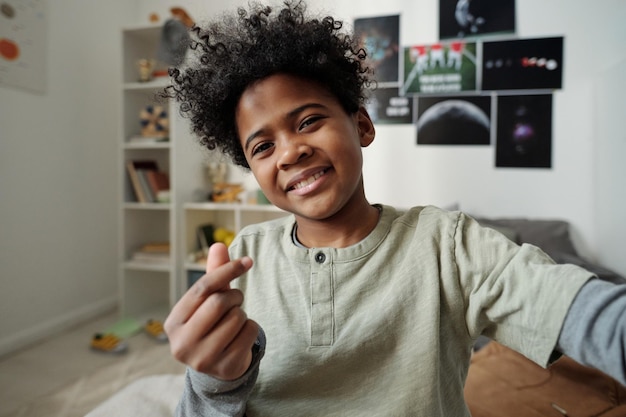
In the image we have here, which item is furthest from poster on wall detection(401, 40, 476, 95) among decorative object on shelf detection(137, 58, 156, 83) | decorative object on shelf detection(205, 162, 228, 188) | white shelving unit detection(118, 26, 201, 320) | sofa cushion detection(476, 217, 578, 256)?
decorative object on shelf detection(137, 58, 156, 83)

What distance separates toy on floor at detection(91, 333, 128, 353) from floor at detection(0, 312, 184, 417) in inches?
0.9

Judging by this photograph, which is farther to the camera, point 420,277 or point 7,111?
point 7,111

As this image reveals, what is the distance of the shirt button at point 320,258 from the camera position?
634 millimetres

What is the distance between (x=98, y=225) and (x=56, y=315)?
565 mm

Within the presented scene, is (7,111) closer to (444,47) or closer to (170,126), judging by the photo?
(170,126)

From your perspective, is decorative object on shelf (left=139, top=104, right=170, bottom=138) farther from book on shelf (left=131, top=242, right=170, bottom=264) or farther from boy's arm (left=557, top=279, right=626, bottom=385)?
boy's arm (left=557, top=279, right=626, bottom=385)

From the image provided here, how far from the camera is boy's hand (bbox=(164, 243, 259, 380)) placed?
0.43 meters

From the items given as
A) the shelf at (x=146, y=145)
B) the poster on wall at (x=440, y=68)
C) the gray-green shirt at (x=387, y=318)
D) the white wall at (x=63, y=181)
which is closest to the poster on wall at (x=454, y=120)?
the poster on wall at (x=440, y=68)

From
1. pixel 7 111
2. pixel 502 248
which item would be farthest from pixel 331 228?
pixel 7 111

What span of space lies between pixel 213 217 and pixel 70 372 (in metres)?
1.14

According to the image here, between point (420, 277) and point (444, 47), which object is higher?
point (444, 47)

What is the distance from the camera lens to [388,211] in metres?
0.69

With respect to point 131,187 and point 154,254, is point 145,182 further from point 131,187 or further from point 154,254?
point 154,254

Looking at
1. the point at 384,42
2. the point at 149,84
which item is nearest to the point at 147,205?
the point at 149,84
